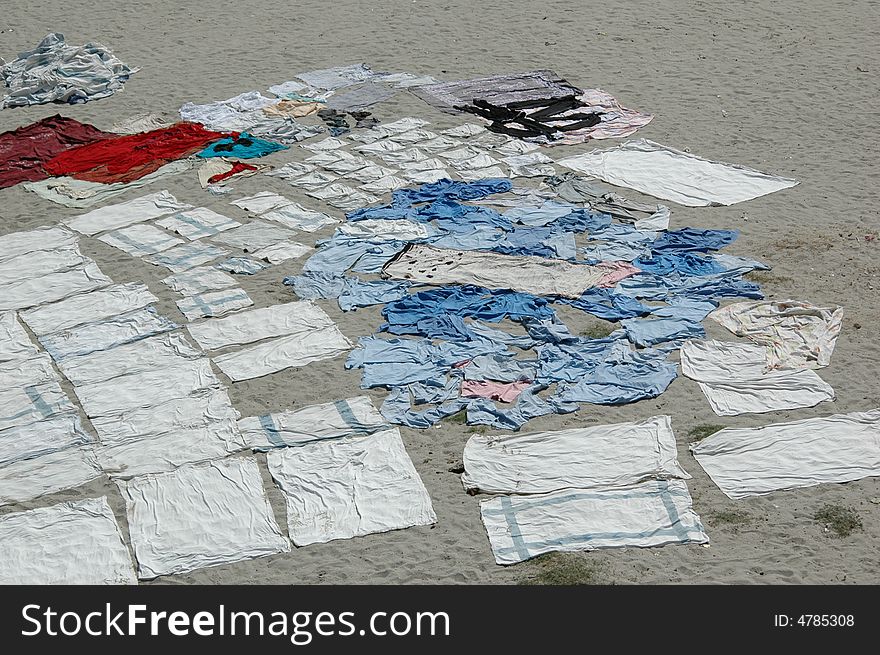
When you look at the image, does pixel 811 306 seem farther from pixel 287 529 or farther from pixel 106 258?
pixel 106 258

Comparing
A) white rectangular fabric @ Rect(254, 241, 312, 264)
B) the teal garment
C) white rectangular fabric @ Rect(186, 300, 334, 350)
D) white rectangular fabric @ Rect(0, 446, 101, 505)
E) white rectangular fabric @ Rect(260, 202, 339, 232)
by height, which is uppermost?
the teal garment

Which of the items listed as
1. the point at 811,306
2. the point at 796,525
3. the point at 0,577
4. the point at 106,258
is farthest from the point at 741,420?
the point at 106,258

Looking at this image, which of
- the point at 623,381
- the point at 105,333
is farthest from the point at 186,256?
the point at 623,381

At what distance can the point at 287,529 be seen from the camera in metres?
5.66

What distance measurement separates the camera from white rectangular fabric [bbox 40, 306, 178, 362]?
23.8ft

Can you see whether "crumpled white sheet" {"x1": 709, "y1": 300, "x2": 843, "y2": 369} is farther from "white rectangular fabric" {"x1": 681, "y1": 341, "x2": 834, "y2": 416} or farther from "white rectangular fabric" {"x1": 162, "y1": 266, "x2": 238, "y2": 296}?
"white rectangular fabric" {"x1": 162, "y1": 266, "x2": 238, "y2": 296}

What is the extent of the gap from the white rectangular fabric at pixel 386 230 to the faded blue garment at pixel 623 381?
2463 mm

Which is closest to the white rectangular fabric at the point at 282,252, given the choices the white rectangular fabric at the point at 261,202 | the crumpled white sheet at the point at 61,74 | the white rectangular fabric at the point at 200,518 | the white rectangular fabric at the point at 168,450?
the white rectangular fabric at the point at 261,202

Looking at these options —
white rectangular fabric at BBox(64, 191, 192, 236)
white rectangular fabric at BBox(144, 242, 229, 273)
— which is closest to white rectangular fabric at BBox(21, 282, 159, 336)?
white rectangular fabric at BBox(144, 242, 229, 273)

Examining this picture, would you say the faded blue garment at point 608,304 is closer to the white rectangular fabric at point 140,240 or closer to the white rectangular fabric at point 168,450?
the white rectangular fabric at point 168,450

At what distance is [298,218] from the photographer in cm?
907

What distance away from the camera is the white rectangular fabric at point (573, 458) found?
19.4 ft

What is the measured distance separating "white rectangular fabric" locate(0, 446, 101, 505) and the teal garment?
471 cm

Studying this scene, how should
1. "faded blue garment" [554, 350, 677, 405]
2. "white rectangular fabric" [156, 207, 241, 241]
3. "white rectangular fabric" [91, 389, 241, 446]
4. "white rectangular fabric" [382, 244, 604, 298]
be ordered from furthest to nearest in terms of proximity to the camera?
"white rectangular fabric" [156, 207, 241, 241] → "white rectangular fabric" [382, 244, 604, 298] → "faded blue garment" [554, 350, 677, 405] → "white rectangular fabric" [91, 389, 241, 446]
